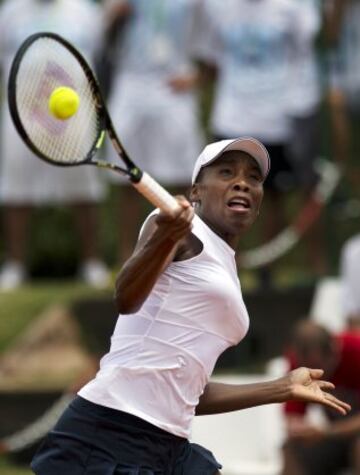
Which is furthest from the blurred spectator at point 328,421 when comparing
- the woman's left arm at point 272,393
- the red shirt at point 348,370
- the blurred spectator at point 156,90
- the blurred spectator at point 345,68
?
the blurred spectator at point 345,68

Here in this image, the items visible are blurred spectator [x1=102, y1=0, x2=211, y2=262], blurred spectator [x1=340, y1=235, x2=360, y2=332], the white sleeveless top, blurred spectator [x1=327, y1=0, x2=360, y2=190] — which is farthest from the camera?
blurred spectator [x1=327, y1=0, x2=360, y2=190]

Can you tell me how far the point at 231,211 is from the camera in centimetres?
501

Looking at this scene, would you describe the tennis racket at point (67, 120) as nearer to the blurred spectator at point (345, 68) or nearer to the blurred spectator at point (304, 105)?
the blurred spectator at point (304, 105)

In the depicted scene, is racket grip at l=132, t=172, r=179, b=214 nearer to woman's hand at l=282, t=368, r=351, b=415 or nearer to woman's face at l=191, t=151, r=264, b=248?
woman's face at l=191, t=151, r=264, b=248

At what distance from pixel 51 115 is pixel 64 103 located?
0.32 metres

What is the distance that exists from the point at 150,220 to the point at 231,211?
0.30 meters

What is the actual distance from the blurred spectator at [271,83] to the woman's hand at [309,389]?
15.2 ft

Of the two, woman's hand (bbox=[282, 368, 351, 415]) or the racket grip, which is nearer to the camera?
the racket grip

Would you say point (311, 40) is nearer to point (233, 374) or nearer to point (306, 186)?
point (306, 186)

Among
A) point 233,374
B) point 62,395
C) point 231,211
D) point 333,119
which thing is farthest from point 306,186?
point 231,211

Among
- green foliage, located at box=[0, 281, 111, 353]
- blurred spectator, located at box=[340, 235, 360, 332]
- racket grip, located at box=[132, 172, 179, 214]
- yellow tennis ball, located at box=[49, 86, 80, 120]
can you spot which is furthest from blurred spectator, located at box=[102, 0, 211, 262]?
racket grip, located at box=[132, 172, 179, 214]

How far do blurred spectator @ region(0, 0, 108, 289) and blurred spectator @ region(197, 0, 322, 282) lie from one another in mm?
950

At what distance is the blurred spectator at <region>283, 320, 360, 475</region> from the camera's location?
7.63 metres

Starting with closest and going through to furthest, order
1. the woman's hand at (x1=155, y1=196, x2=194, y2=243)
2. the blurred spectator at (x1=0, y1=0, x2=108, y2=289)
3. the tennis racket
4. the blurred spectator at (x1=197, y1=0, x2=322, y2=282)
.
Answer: the woman's hand at (x1=155, y1=196, x2=194, y2=243) → the tennis racket → the blurred spectator at (x1=197, y1=0, x2=322, y2=282) → the blurred spectator at (x1=0, y1=0, x2=108, y2=289)
